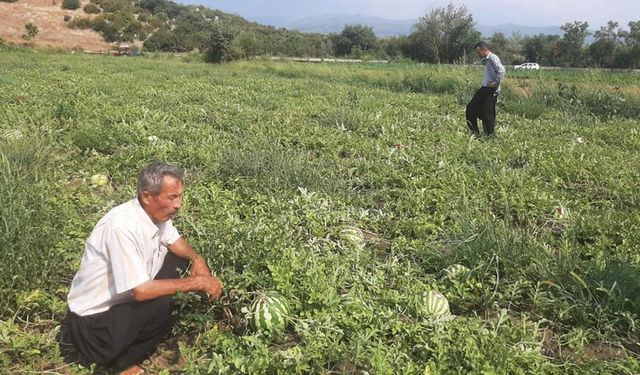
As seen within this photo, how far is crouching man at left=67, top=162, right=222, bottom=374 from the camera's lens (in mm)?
2803

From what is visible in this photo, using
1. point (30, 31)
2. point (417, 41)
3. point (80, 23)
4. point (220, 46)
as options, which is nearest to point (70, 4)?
point (80, 23)

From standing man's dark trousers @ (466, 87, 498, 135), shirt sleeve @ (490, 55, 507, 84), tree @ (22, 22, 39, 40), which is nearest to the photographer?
shirt sleeve @ (490, 55, 507, 84)

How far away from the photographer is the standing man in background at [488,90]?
8375 mm

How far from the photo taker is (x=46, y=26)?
4891cm

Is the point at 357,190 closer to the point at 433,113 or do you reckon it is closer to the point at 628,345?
the point at 628,345

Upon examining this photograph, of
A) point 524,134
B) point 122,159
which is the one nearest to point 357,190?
point 122,159

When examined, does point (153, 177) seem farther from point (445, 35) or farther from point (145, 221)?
point (445, 35)

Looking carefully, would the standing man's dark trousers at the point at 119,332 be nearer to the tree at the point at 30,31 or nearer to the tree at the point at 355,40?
the tree at the point at 30,31

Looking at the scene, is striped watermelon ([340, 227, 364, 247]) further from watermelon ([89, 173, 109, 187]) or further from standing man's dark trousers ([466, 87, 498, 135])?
standing man's dark trousers ([466, 87, 498, 135])

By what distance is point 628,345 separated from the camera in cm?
313

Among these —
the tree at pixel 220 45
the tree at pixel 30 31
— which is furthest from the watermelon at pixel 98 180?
the tree at pixel 30 31

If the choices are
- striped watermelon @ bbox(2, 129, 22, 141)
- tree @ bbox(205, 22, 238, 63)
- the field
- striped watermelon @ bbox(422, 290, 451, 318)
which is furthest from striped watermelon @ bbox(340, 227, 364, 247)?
tree @ bbox(205, 22, 238, 63)

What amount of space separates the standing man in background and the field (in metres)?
0.37

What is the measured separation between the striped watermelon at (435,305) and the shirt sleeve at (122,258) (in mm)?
1749
